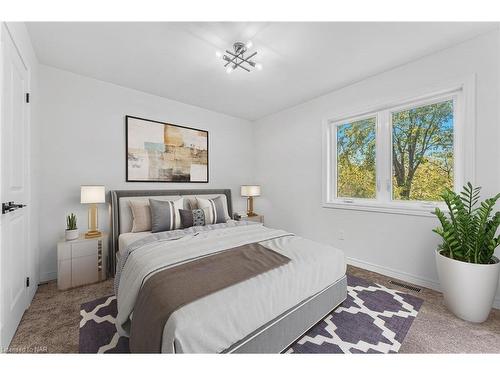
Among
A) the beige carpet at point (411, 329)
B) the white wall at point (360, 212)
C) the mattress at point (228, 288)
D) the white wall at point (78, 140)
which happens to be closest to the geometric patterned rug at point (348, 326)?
the beige carpet at point (411, 329)

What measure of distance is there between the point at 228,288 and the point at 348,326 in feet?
3.78

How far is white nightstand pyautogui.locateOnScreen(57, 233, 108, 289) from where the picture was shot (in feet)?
7.42

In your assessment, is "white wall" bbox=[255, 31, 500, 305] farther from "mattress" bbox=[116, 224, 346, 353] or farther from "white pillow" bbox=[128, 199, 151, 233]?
"white pillow" bbox=[128, 199, 151, 233]

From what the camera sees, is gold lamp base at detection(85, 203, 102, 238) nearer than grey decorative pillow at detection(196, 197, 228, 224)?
Yes

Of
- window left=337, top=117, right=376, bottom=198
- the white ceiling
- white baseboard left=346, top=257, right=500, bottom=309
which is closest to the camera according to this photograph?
the white ceiling

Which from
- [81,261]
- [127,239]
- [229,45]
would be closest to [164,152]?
[127,239]

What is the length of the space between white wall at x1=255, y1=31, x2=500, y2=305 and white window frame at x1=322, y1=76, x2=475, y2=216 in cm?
7

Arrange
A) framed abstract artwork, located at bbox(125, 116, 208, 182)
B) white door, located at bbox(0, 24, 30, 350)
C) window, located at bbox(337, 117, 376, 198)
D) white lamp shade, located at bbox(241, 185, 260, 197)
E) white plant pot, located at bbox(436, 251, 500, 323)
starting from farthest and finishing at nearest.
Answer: white lamp shade, located at bbox(241, 185, 260, 197) < framed abstract artwork, located at bbox(125, 116, 208, 182) < window, located at bbox(337, 117, 376, 198) < white plant pot, located at bbox(436, 251, 500, 323) < white door, located at bbox(0, 24, 30, 350)

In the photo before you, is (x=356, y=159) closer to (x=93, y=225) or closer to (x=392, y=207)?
(x=392, y=207)

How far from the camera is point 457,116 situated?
224 centimetres

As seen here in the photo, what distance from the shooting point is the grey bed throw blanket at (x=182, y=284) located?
3.50 ft

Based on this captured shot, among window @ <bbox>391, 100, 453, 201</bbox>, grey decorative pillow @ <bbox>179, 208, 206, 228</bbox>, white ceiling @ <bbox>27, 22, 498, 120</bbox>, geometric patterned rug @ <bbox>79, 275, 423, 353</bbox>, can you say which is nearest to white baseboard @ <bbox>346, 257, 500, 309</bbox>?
geometric patterned rug @ <bbox>79, 275, 423, 353</bbox>
